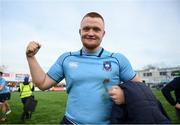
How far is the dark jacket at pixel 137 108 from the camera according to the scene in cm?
251

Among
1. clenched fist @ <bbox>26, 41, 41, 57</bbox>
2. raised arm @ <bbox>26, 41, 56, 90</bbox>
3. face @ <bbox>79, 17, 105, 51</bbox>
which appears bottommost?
raised arm @ <bbox>26, 41, 56, 90</bbox>

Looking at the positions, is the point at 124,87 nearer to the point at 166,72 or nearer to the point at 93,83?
the point at 93,83

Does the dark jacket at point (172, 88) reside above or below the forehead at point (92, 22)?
below

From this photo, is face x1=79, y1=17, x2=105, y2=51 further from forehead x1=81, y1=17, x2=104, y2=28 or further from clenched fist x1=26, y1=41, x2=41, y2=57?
clenched fist x1=26, y1=41, x2=41, y2=57

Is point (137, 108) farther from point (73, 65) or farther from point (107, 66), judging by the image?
point (73, 65)

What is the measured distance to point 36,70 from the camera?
9.62 ft

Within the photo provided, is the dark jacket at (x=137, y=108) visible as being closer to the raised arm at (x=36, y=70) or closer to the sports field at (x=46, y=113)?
the raised arm at (x=36, y=70)

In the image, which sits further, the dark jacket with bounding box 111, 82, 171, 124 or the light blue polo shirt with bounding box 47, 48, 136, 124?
the light blue polo shirt with bounding box 47, 48, 136, 124

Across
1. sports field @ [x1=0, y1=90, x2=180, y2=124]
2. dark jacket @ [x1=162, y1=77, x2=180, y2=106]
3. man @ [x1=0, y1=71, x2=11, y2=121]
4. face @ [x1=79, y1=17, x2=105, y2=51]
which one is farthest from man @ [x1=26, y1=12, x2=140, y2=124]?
man @ [x1=0, y1=71, x2=11, y2=121]

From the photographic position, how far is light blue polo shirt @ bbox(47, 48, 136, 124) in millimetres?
2760

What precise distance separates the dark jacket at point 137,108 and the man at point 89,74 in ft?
0.28

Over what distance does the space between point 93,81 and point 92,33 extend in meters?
0.47

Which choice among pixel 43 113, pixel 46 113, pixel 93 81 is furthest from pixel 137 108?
pixel 43 113

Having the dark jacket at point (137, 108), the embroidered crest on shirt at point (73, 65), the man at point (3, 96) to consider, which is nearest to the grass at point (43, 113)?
the man at point (3, 96)
